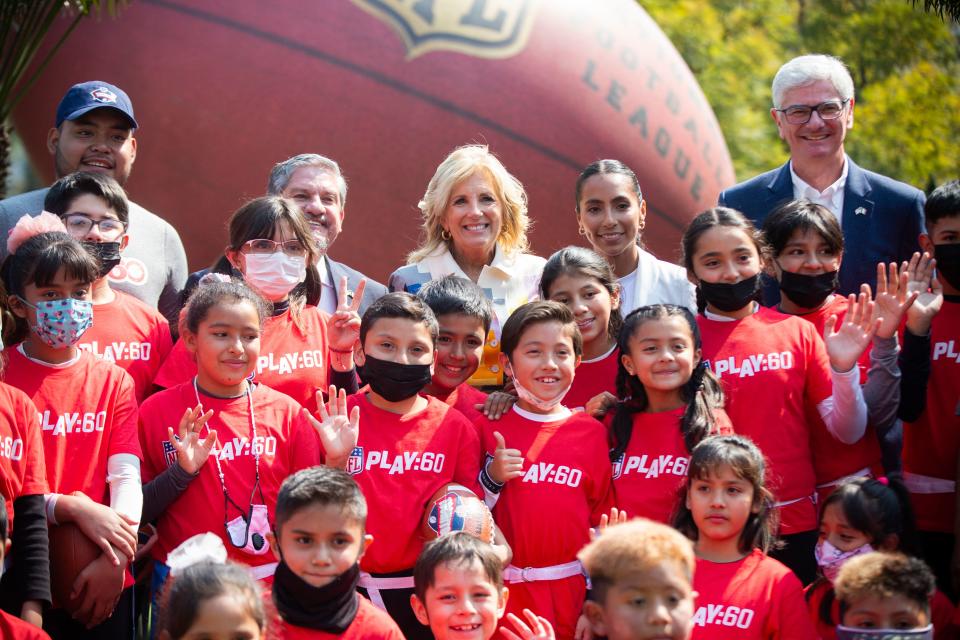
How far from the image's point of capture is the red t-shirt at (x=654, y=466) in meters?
5.29

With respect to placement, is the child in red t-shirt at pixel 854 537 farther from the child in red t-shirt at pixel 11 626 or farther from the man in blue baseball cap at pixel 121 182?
the man in blue baseball cap at pixel 121 182

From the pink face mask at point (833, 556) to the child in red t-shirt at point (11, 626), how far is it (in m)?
3.03

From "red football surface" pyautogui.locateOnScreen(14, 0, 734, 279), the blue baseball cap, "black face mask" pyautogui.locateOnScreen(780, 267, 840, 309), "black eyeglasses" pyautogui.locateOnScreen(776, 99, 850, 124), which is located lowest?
"black face mask" pyautogui.locateOnScreen(780, 267, 840, 309)

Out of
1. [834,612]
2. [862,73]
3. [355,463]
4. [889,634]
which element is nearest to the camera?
[889,634]

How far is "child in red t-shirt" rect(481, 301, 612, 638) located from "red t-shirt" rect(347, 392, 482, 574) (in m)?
0.14

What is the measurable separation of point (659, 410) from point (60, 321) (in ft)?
8.43

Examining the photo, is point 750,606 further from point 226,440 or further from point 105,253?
point 105,253

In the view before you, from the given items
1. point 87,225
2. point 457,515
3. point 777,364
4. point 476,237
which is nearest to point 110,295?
point 87,225

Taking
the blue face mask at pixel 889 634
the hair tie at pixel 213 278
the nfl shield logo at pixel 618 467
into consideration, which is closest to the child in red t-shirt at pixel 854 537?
the blue face mask at pixel 889 634

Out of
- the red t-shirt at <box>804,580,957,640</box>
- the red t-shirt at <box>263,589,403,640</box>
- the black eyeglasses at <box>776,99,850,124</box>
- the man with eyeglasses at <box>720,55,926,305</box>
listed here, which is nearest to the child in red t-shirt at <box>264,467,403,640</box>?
the red t-shirt at <box>263,589,403,640</box>

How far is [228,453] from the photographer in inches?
206

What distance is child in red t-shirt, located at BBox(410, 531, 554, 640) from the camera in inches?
185

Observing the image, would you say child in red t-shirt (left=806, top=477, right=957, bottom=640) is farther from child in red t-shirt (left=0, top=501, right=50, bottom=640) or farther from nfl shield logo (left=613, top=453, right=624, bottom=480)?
child in red t-shirt (left=0, top=501, right=50, bottom=640)

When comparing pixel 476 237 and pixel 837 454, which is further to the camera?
pixel 476 237
